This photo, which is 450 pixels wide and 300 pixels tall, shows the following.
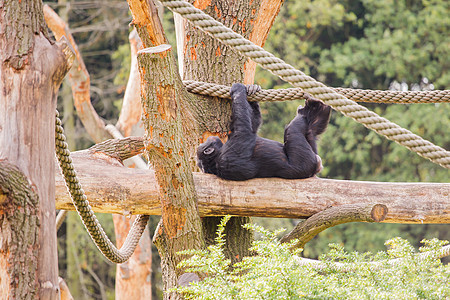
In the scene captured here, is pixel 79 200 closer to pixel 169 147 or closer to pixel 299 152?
pixel 169 147

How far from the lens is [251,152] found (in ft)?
12.8

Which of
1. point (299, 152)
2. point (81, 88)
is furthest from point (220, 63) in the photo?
point (81, 88)

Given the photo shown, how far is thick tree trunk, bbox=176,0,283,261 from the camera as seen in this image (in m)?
3.95

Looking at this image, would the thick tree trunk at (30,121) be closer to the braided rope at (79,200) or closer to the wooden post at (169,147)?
the braided rope at (79,200)

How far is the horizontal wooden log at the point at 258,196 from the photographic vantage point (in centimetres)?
348

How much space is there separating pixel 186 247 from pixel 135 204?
0.76 meters

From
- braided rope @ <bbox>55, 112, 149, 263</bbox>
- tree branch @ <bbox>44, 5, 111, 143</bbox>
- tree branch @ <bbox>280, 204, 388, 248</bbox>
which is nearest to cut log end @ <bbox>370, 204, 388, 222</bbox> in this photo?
tree branch @ <bbox>280, 204, 388, 248</bbox>

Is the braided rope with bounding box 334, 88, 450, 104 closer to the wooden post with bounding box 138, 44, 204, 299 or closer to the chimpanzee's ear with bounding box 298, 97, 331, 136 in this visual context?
the chimpanzee's ear with bounding box 298, 97, 331, 136

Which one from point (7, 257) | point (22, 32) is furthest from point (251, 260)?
point (22, 32)

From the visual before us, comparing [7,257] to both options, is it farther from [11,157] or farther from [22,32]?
[22,32]

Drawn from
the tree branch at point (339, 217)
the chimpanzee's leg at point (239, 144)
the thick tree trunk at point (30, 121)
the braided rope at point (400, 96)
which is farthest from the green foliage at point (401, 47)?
the thick tree trunk at point (30, 121)

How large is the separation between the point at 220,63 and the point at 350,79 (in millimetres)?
8874

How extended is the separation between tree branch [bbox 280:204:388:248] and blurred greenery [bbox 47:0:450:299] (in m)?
6.77

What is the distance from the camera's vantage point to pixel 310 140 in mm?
4340
